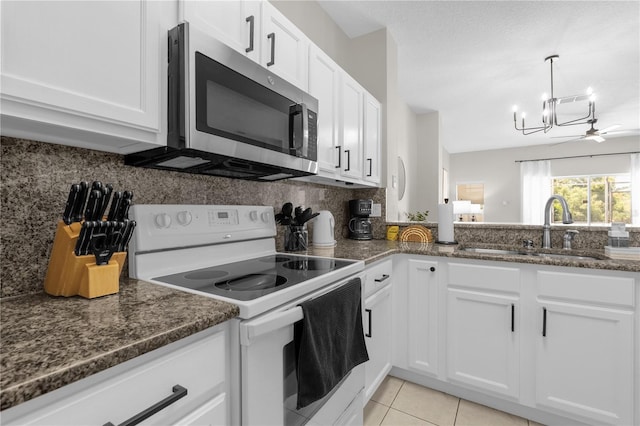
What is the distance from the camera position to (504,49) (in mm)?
2949

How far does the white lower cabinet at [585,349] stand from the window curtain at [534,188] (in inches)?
254

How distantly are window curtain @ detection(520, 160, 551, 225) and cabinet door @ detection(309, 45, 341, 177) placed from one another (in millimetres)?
6823

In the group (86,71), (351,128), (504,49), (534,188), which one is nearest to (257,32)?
(86,71)

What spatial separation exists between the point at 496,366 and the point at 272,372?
1.43 meters

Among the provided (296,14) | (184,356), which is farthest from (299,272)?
(296,14)

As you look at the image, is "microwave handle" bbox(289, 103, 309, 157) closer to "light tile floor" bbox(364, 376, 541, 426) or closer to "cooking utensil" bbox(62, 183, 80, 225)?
"cooking utensil" bbox(62, 183, 80, 225)

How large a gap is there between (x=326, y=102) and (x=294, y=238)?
85 centimetres

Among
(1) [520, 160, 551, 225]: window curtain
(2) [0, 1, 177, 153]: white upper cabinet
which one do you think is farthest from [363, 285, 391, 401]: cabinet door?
(1) [520, 160, 551, 225]: window curtain

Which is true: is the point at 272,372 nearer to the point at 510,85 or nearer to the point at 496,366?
the point at 496,366

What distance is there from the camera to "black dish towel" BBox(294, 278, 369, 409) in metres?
0.99

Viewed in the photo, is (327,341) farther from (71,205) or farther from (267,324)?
(71,205)

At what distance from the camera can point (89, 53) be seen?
823 millimetres

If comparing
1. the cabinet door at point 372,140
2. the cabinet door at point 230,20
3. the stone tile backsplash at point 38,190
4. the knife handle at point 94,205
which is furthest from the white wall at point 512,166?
the knife handle at point 94,205

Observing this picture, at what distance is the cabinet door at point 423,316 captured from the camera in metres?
1.88
